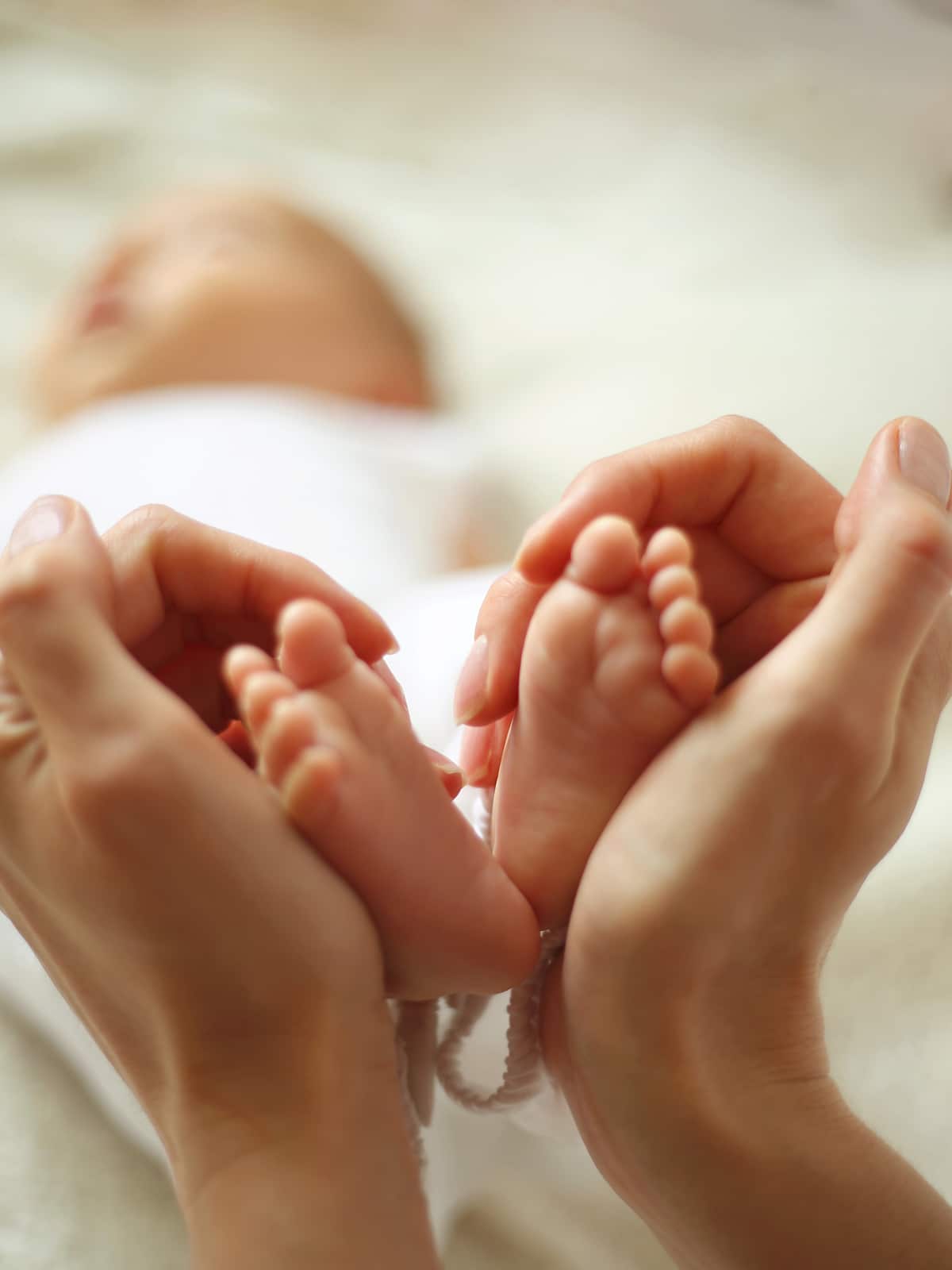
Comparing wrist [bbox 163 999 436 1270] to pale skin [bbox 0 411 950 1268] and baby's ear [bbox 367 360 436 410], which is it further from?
baby's ear [bbox 367 360 436 410]

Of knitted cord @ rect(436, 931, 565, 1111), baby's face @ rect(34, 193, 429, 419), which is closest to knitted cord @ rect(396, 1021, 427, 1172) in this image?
knitted cord @ rect(436, 931, 565, 1111)

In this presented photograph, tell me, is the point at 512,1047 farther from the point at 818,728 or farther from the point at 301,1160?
the point at 818,728

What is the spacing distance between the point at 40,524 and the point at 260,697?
175 millimetres

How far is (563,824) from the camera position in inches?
19.8

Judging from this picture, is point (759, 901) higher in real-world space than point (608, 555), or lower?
lower

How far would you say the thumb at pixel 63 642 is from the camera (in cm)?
45

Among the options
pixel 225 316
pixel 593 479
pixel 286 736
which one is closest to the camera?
pixel 286 736

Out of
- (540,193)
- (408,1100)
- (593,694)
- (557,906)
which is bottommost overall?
(408,1100)

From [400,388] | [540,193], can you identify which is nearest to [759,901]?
[400,388]

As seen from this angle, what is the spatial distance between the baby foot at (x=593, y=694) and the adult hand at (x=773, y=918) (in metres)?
0.02

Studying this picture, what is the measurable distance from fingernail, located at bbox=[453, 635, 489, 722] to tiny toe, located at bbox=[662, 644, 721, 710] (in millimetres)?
103

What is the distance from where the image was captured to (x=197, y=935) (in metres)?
0.45

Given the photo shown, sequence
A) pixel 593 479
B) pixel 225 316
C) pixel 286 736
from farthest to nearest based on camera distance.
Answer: pixel 225 316 → pixel 593 479 → pixel 286 736

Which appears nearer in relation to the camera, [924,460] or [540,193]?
[924,460]
